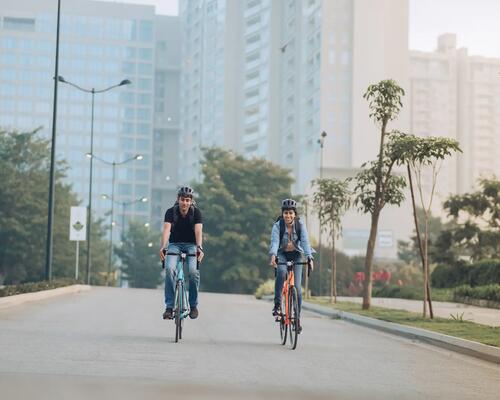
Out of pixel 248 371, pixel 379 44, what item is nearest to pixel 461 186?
pixel 379 44

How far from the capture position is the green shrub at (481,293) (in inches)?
1132

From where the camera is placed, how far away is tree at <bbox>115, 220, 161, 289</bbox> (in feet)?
361

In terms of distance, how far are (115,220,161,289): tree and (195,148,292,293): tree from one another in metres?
39.1

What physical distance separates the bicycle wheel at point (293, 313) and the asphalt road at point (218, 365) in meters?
0.21

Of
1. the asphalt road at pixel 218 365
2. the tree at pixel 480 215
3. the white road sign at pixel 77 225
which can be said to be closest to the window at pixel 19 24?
the white road sign at pixel 77 225

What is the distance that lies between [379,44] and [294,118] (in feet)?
47.9

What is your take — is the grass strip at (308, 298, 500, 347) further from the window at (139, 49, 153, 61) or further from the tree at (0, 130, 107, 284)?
the window at (139, 49, 153, 61)

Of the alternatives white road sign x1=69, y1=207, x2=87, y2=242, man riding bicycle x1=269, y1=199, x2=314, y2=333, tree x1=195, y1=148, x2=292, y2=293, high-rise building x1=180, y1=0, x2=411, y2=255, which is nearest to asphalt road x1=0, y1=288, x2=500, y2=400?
man riding bicycle x1=269, y1=199, x2=314, y2=333

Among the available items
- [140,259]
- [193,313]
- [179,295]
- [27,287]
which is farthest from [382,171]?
[140,259]

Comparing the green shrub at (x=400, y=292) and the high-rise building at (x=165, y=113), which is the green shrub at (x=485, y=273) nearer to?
the green shrub at (x=400, y=292)

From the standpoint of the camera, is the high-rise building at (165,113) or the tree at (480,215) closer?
the tree at (480,215)

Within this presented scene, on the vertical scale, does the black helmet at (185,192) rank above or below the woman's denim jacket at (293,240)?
above

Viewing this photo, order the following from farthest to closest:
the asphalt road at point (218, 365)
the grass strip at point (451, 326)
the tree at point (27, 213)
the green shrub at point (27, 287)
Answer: the tree at point (27, 213) → the green shrub at point (27, 287) → the grass strip at point (451, 326) → the asphalt road at point (218, 365)

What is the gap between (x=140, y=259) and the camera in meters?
111
